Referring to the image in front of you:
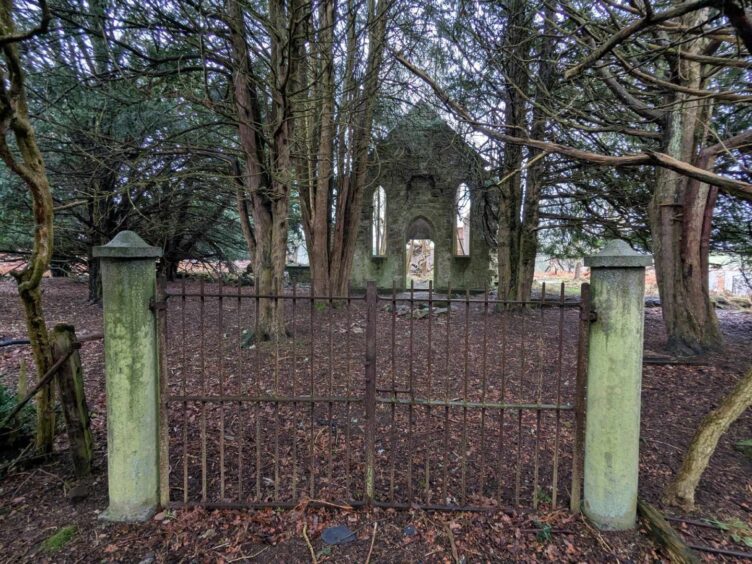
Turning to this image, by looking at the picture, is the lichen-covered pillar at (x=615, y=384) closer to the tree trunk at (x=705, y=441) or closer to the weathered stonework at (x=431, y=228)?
Result: the tree trunk at (x=705, y=441)

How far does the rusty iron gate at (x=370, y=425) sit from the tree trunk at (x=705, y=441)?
0.64m

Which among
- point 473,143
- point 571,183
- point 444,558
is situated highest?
point 473,143

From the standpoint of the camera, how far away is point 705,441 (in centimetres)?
233

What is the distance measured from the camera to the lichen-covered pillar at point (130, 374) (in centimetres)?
217

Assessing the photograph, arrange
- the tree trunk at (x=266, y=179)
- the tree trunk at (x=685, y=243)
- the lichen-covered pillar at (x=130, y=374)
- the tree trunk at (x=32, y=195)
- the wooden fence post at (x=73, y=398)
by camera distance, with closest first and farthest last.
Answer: the tree trunk at (x=32, y=195) < the lichen-covered pillar at (x=130, y=374) < the wooden fence post at (x=73, y=398) < the tree trunk at (x=266, y=179) < the tree trunk at (x=685, y=243)

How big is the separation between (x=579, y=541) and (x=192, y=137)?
23.1 ft

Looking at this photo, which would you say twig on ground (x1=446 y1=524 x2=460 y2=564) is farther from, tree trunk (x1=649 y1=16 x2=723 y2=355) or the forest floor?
tree trunk (x1=649 y1=16 x2=723 y2=355)

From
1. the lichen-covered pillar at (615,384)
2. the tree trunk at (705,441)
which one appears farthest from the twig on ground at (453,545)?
the tree trunk at (705,441)

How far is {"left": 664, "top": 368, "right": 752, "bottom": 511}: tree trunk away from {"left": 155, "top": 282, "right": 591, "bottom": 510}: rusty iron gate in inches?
25.1

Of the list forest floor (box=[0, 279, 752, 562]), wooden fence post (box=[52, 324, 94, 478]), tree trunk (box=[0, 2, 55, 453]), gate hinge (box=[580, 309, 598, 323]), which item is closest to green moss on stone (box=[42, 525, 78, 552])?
forest floor (box=[0, 279, 752, 562])

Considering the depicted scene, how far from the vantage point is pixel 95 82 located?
15.8 feet

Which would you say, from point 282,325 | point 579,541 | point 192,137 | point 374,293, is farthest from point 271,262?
point 579,541

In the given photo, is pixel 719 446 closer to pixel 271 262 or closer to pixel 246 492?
pixel 246 492

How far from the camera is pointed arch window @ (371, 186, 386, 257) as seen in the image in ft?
52.3
